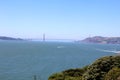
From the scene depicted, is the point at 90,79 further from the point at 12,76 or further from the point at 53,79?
the point at 12,76

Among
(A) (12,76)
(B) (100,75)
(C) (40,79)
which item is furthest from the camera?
(A) (12,76)

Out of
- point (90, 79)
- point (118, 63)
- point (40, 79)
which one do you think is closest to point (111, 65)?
point (118, 63)

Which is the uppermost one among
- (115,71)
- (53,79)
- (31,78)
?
(115,71)

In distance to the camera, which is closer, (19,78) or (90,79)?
(90,79)

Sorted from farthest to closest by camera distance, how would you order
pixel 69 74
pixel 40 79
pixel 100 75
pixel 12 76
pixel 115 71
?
1. pixel 12 76
2. pixel 40 79
3. pixel 69 74
4. pixel 100 75
5. pixel 115 71

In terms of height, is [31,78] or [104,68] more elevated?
[104,68]

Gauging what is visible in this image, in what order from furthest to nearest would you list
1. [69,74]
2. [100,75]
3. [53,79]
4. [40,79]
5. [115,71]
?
[40,79] → [69,74] → [53,79] → [100,75] → [115,71]

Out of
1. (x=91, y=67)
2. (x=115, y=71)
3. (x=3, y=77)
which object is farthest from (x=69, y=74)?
(x=3, y=77)

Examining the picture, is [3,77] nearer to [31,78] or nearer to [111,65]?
[31,78]

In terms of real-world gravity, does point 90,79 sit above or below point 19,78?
above
